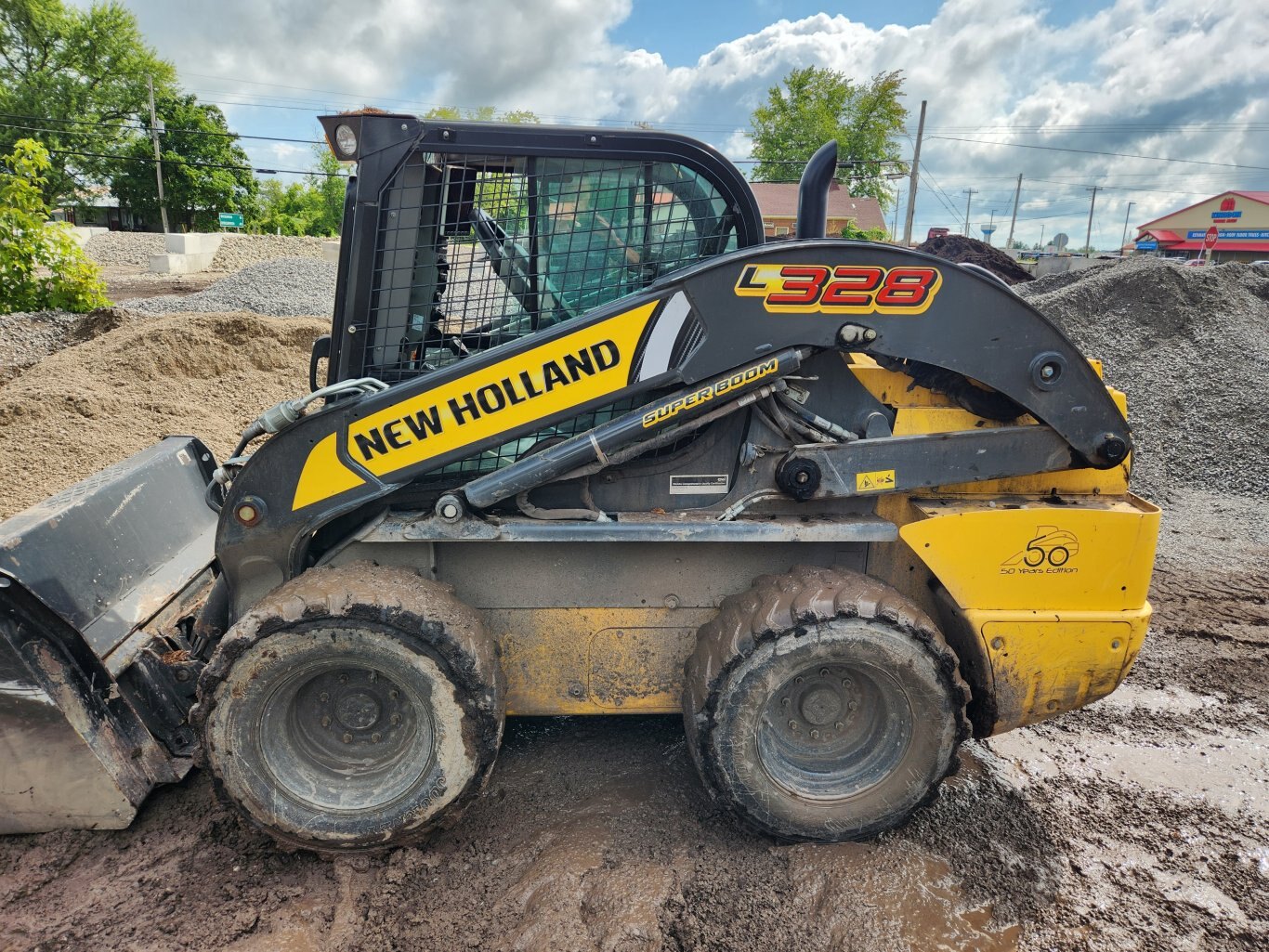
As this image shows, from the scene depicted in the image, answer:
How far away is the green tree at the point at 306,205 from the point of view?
42156 mm

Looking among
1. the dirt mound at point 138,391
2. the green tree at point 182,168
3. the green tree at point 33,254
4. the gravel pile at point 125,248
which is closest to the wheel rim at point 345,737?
the dirt mound at point 138,391

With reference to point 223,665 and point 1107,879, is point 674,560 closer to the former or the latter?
point 223,665

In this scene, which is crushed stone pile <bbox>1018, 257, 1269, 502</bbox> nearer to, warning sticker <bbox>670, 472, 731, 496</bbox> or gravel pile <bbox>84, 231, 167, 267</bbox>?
warning sticker <bbox>670, 472, 731, 496</bbox>

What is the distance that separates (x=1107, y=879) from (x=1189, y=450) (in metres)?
6.31

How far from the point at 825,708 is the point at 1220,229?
214ft

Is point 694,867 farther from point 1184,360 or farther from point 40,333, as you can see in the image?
point 40,333

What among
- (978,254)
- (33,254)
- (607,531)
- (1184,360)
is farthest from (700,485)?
(978,254)

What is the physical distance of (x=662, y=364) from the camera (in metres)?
2.65

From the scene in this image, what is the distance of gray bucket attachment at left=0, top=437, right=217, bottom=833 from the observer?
2631 mm

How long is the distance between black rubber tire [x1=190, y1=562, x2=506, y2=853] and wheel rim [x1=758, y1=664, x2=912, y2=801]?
1.03 meters

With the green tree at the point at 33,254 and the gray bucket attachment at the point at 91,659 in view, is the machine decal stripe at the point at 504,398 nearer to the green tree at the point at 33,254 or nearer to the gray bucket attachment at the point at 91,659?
→ the gray bucket attachment at the point at 91,659

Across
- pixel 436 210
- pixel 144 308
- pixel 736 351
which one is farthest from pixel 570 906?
pixel 144 308

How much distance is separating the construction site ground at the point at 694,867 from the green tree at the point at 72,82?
42049 mm

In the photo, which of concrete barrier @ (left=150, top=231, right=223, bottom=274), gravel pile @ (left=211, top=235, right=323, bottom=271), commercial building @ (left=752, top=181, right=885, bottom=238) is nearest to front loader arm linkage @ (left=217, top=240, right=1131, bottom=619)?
concrete barrier @ (left=150, top=231, right=223, bottom=274)
